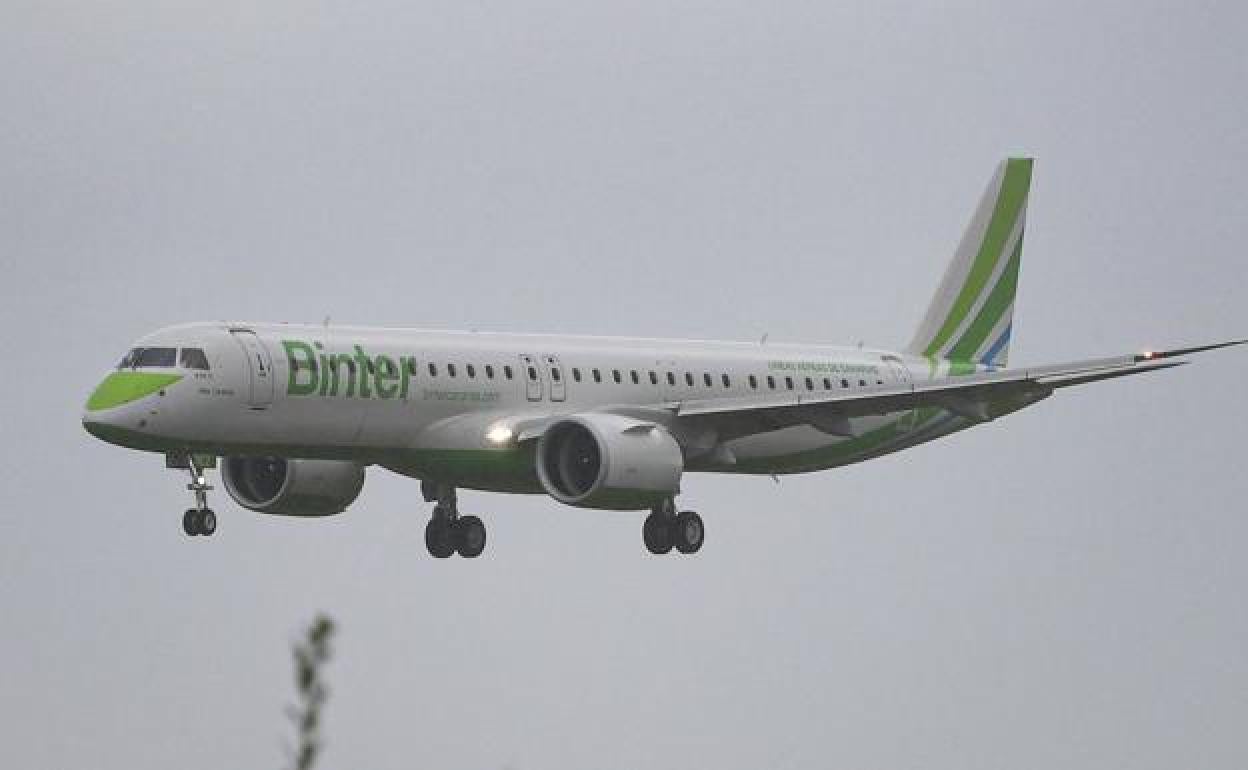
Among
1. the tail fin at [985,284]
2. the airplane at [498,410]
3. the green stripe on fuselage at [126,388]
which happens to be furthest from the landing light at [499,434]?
the tail fin at [985,284]

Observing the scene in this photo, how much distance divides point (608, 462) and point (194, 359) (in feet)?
27.4

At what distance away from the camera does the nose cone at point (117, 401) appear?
4375cm

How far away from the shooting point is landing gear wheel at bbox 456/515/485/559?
167 feet

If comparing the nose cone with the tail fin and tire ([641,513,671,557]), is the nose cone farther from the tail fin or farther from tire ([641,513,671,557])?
the tail fin

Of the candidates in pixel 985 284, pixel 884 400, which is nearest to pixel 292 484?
pixel 884 400

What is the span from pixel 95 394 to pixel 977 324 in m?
25.5

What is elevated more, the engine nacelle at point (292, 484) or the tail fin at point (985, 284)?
the tail fin at point (985, 284)

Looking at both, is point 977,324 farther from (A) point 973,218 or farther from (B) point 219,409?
(B) point 219,409

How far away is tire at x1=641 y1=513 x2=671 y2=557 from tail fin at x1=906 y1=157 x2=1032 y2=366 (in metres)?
12.5

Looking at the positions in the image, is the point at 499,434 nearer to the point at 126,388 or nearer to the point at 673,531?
the point at 673,531

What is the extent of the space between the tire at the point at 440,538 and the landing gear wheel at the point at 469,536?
0.15 meters

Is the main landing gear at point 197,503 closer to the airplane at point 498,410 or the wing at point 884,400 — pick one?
the airplane at point 498,410

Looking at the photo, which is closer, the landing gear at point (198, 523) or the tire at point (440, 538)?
the landing gear at point (198, 523)

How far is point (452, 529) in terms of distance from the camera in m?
50.8
